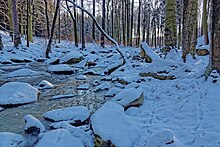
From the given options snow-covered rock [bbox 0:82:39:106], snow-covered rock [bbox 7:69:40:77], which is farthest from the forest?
snow-covered rock [bbox 7:69:40:77]

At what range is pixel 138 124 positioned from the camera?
3.61 metres

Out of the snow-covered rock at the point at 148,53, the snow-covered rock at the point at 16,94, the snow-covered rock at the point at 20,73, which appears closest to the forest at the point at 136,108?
the snow-covered rock at the point at 16,94

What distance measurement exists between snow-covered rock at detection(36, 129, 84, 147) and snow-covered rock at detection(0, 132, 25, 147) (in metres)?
0.39

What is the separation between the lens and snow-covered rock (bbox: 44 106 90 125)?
434 centimetres

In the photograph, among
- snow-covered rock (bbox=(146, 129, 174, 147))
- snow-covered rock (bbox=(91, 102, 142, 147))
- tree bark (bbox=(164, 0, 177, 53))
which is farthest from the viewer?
tree bark (bbox=(164, 0, 177, 53))

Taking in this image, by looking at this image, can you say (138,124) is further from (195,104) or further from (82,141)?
(195,104)

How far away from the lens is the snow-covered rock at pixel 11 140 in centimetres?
335

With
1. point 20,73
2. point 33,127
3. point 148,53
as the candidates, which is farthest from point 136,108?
point 20,73

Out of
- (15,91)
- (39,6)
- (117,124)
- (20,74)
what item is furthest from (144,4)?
(117,124)

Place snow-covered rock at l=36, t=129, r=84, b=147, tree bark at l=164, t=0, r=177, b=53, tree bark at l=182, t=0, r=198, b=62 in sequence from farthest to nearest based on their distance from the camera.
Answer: tree bark at l=164, t=0, r=177, b=53 < tree bark at l=182, t=0, r=198, b=62 < snow-covered rock at l=36, t=129, r=84, b=147

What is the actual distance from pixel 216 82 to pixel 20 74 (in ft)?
25.2

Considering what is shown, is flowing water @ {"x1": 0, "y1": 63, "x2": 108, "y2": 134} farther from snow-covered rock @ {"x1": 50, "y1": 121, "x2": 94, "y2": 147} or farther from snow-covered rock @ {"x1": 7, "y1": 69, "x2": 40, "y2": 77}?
snow-covered rock @ {"x1": 7, "y1": 69, "x2": 40, "y2": 77}

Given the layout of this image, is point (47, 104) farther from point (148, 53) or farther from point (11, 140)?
point (148, 53)

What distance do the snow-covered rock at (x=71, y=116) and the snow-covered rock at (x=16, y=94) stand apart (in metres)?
1.36
